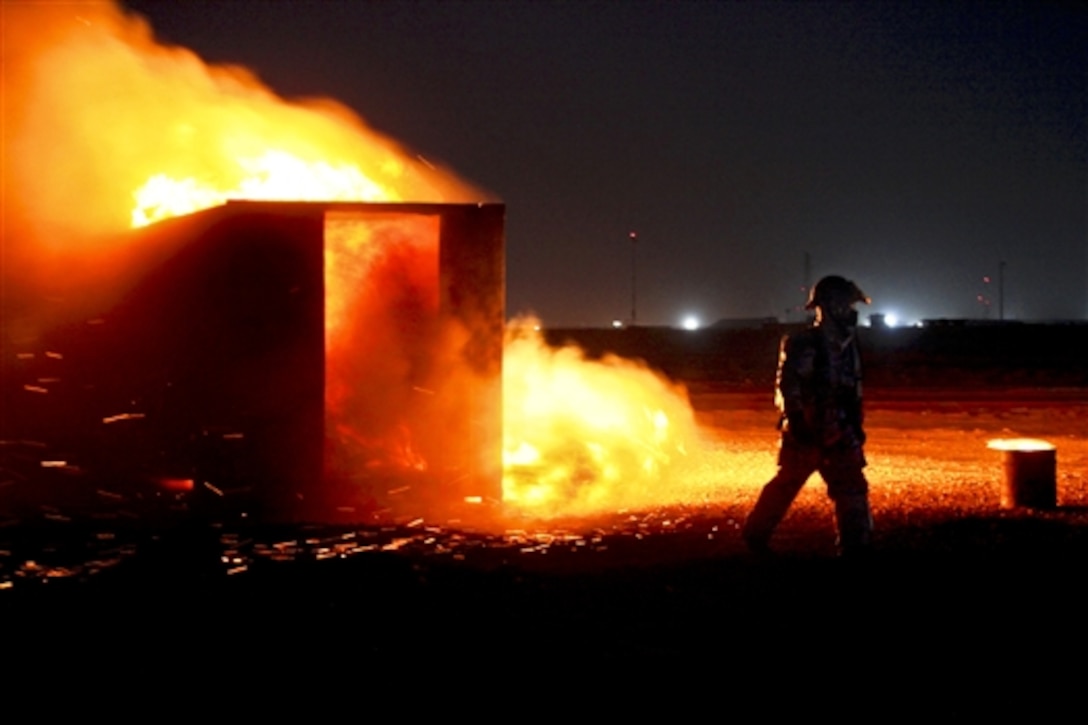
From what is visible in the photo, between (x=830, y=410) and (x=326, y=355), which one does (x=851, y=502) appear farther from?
(x=326, y=355)

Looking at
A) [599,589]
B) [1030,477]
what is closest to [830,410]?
[599,589]

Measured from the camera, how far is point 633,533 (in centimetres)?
873

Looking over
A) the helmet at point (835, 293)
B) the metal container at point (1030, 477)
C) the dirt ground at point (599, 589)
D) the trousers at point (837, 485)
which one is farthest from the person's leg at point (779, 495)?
the metal container at point (1030, 477)

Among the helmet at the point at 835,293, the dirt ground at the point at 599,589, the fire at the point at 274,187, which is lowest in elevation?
the dirt ground at the point at 599,589

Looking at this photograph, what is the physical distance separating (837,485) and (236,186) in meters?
7.31

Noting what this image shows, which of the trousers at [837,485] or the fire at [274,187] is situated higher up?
the fire at [274,187]

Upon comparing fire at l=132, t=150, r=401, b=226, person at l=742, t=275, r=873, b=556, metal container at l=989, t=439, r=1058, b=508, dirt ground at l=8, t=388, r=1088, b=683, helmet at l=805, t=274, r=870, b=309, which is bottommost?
dirt ground at l=8, t=388, r=1088, b=683

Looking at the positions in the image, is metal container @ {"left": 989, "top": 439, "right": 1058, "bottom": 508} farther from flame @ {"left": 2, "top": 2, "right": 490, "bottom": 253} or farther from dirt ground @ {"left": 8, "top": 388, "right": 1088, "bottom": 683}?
flame @ {"left": 2, "top": 2, "right": 490, "bottom": 253}

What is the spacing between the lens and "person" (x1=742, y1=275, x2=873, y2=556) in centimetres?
743

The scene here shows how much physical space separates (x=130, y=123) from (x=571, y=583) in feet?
38.9

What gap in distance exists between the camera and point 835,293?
7.62 m

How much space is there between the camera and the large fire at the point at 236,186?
11625mm

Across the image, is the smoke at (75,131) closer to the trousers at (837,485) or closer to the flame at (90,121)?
the flame at (90,121)

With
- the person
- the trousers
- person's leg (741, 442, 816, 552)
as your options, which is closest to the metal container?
the person
